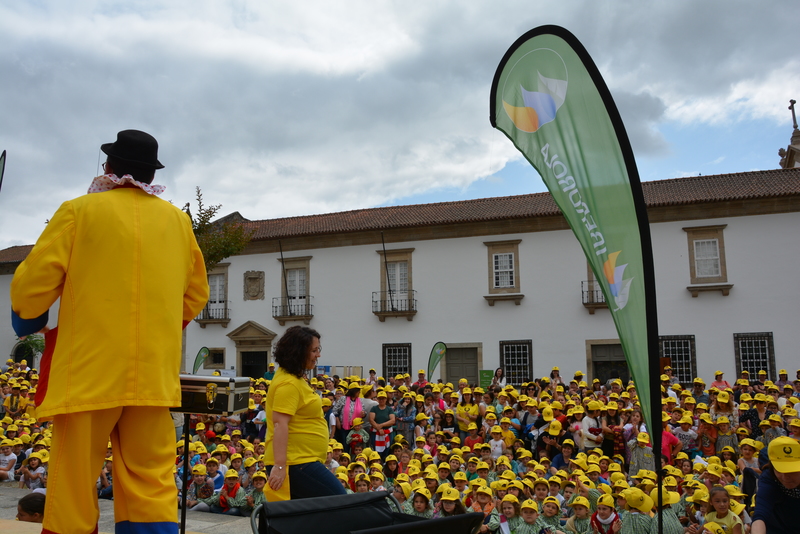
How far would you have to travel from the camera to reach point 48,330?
2.72 m

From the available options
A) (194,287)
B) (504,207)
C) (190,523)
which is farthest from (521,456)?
(504,207)

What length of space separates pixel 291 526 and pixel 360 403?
33.3 ft

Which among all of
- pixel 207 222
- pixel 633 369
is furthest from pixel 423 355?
pixel 633 369

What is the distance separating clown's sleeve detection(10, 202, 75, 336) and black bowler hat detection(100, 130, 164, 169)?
13.0 inches

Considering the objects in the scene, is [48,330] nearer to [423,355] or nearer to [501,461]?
[501,461]

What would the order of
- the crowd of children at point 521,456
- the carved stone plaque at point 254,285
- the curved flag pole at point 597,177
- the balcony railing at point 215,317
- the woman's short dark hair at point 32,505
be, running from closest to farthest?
the curved flag pole at point 597,177 < the woman's short dark hair at point 32,505 < the crowd of children at point 521,456 < the carved stone plaque at point 254,285 < the balcony railing at point 215,317

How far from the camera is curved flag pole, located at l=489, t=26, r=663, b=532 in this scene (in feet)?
11.7

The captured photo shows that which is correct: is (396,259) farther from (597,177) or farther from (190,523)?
(597,177)

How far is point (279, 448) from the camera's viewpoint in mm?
4023

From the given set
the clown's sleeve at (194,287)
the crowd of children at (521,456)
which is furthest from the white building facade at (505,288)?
the clown's sleeve at (194,287)

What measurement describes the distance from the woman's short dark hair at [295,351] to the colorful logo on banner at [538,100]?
1874mm

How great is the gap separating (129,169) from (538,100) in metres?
2.50

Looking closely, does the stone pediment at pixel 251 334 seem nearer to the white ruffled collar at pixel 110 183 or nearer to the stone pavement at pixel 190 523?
the stone pavement at pixel 190 523

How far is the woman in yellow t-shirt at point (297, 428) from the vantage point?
4.04 metres
